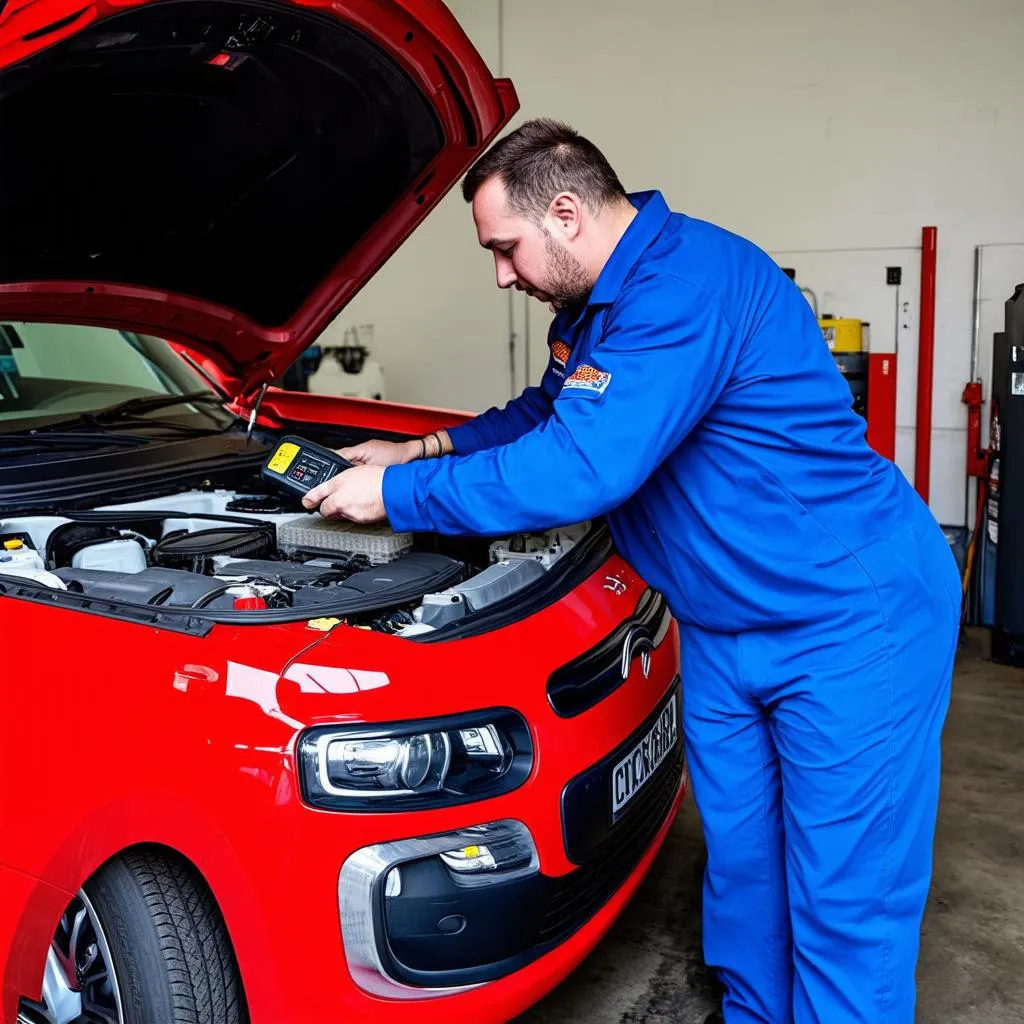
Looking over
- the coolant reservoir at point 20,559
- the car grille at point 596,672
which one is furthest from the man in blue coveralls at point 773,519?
the coolant reservoir at point 20,559

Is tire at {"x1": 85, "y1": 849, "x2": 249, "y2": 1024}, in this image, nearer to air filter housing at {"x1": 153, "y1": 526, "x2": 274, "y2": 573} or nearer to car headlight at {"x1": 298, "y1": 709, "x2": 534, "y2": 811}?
car headlight at {"x1": 298, "y1": 709, "x2": 534, "y2": 811}

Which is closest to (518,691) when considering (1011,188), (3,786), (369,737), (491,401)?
(369,737)

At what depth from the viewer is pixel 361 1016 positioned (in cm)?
136

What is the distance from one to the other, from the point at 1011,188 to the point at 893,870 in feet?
13.2

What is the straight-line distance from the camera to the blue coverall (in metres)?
1.52

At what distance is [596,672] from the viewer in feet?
5.51

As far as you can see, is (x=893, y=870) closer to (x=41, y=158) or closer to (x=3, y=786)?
(x=3, y=786)

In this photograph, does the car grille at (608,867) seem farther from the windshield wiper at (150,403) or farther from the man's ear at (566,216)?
the windshield wiper at (150,403)

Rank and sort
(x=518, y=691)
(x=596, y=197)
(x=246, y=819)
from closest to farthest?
(x=246, y=819) < (x=518, y=691) < (x=596, y=197)

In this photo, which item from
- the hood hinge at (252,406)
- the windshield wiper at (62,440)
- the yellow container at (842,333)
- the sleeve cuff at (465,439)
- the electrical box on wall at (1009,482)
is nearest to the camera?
the windshield wiper at (62,440)

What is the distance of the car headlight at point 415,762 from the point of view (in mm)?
1344

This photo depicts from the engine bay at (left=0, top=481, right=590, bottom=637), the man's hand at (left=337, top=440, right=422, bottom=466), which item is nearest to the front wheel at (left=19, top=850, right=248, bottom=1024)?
the engine bay at (left=0, top=481, right=590, bottom=637)

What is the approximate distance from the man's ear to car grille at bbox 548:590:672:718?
0.67m

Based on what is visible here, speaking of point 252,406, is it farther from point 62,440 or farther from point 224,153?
point 224,153
